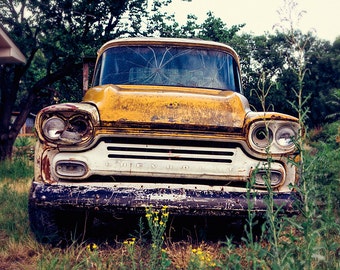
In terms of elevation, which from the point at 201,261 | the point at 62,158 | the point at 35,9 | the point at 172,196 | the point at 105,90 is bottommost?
the point at 201,261

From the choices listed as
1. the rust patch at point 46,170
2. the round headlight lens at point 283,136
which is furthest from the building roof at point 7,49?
the round headlight lens at point 283,136

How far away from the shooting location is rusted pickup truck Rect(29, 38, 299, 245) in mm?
3400

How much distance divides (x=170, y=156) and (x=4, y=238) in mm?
1868

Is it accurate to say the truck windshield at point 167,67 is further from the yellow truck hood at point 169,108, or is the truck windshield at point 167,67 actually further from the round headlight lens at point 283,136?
the round headlight lens at point 283,136

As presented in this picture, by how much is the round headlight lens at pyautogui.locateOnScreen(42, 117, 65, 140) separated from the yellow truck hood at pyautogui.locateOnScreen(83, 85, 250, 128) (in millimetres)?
323

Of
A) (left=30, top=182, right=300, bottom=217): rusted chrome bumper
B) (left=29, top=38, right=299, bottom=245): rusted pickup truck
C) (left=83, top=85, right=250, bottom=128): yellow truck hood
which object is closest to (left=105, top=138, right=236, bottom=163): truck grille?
(left=29, top=38, right=299, bottom=245): rusted pickup truck

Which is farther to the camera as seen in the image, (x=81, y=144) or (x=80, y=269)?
(x=81, y=144)

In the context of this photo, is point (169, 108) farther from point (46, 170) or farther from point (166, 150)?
point (46, 170)

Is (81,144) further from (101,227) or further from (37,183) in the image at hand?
(101,227)

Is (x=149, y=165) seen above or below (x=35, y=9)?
below

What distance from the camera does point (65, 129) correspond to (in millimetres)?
3617

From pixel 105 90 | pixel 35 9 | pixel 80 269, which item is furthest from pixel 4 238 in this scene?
pixel 35 9

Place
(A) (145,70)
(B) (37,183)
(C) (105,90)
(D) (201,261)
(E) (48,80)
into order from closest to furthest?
(D) (201,261), (B) (37,183), (C) (105,90), (A) (145,70), (E) (48,80)

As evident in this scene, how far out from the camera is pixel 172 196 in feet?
11.1
